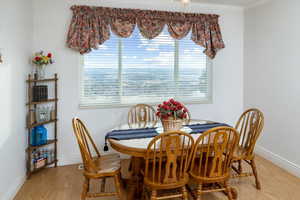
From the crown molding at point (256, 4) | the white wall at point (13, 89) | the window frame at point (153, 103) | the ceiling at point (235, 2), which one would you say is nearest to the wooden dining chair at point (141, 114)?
the window frame at point (153, 103)

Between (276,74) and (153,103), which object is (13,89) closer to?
(153,103)

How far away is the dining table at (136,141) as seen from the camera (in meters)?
2.02

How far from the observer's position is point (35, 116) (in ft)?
9.68

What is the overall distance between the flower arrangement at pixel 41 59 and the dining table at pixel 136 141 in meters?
1.42

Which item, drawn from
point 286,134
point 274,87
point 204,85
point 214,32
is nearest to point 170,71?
point 204,85

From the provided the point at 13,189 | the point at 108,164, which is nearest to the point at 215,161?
the point at 108,164

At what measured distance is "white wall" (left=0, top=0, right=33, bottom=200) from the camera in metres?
2.16

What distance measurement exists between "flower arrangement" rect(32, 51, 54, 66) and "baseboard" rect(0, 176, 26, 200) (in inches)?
59.0

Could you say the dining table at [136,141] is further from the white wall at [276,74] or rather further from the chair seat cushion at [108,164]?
the white wall at [276,74]

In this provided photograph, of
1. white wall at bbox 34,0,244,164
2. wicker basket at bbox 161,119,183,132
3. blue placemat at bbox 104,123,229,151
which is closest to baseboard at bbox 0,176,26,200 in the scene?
white wall at bbox 34,0,244,164

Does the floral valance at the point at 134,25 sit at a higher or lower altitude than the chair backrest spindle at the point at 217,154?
higher

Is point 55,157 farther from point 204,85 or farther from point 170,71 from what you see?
point 204,85

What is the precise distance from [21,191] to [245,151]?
2.69 metres

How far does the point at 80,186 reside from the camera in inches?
105
